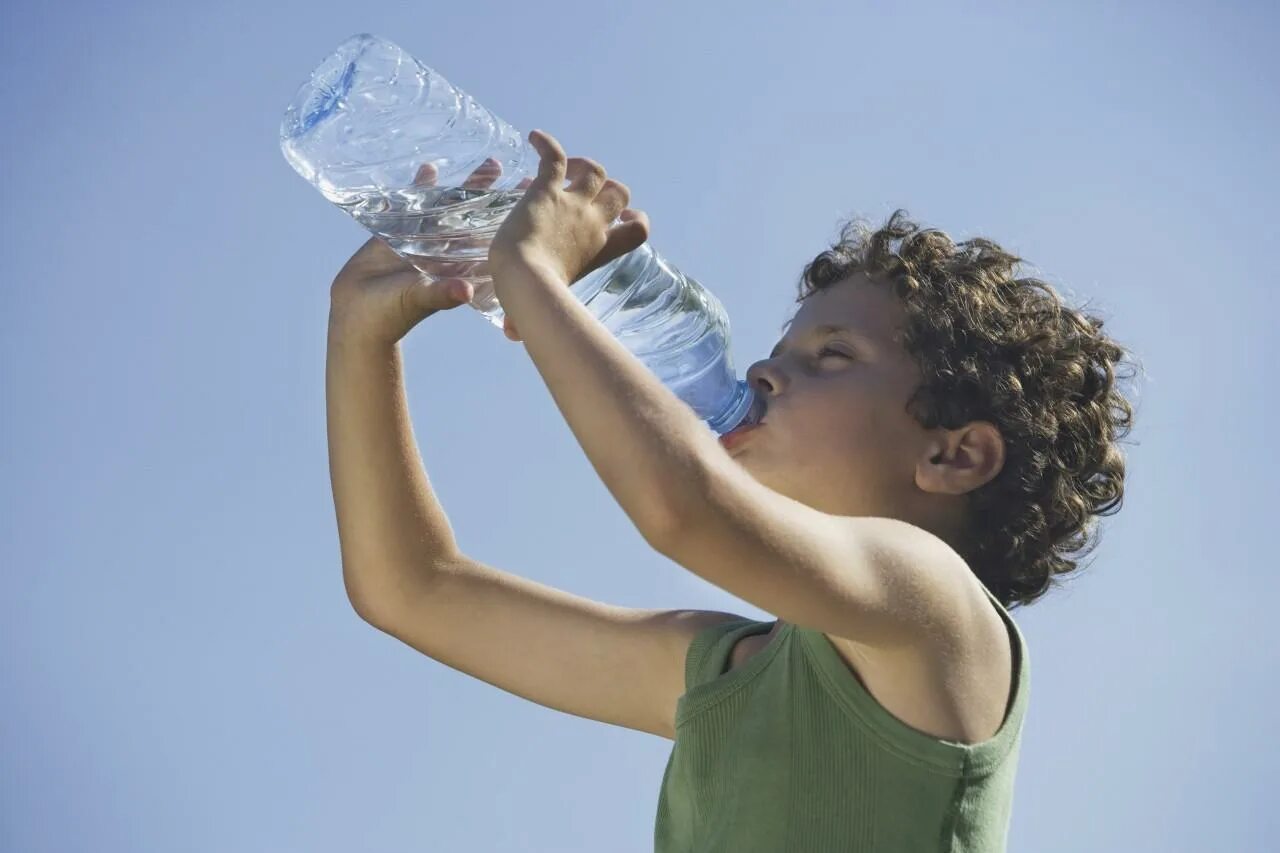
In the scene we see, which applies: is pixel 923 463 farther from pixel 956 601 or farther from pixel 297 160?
pixel 297 160

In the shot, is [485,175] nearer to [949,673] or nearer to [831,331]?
[831,331]

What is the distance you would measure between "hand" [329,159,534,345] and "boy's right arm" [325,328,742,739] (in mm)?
129

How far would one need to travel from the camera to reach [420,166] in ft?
9.18

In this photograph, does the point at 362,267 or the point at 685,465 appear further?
the point at 362,267

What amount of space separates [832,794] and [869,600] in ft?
1.29

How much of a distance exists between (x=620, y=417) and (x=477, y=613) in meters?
1.18

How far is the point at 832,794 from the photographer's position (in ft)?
7.00

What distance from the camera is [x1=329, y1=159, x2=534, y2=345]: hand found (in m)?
2.51

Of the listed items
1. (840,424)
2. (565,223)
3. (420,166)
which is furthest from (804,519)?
(420,166)

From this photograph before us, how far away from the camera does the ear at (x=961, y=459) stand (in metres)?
2.54

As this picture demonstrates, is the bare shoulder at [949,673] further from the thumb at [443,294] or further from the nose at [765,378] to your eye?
the thumb at [443,294]

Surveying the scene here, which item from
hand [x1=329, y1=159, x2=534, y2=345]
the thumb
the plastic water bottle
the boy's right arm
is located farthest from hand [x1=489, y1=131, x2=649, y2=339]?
the boy's right arm

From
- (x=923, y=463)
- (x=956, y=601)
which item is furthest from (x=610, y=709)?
(x=956, y=601)

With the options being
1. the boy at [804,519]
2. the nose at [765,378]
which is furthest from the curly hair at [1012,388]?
the nose at [765,378]
